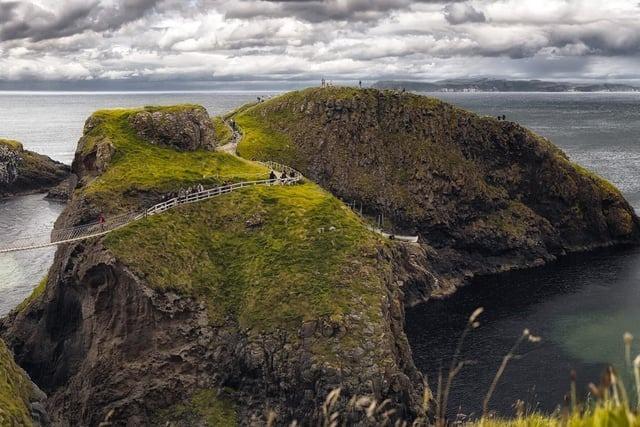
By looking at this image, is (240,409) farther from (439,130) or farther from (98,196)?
(439,130)

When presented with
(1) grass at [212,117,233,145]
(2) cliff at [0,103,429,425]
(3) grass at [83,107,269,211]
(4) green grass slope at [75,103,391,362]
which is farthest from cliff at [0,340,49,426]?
(1) grass at [212,117,233,145]

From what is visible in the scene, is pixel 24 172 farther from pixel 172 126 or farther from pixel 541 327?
pixel 541 327

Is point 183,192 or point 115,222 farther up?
point 183,192

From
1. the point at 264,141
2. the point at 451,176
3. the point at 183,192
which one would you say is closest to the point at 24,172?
the point at 264,141

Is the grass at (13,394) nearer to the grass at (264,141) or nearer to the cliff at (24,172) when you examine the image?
the grass at (264,141)

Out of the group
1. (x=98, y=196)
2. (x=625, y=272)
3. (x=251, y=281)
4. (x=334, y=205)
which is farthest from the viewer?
(x=625, y=272)

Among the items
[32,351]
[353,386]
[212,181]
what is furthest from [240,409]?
[212,181]
